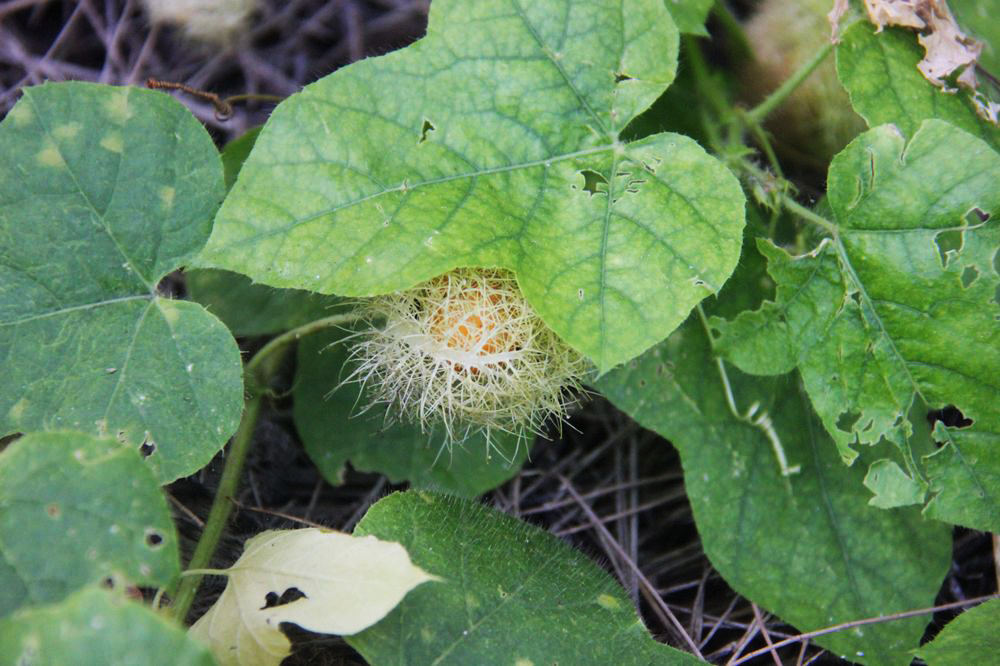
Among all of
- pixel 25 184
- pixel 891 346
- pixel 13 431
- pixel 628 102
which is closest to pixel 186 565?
pixel 13 431

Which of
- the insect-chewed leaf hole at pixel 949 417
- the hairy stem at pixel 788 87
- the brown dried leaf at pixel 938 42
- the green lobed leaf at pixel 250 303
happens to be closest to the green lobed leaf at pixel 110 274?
the green lobed leaf at pixel 250 303

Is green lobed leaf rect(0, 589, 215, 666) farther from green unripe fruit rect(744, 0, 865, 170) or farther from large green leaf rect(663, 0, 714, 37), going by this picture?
green unripe fruit rect(744, 0, 865, 170)

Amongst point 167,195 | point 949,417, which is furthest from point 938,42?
point 167,195


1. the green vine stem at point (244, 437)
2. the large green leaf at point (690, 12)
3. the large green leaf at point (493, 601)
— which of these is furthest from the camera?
the large green leaf at point (690, 12)

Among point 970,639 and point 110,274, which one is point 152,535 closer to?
point 110,274

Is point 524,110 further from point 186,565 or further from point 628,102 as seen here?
point 186,565

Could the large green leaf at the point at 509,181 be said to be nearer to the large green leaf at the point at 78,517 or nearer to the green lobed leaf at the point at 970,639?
the large green leaf at the point at 78,517
